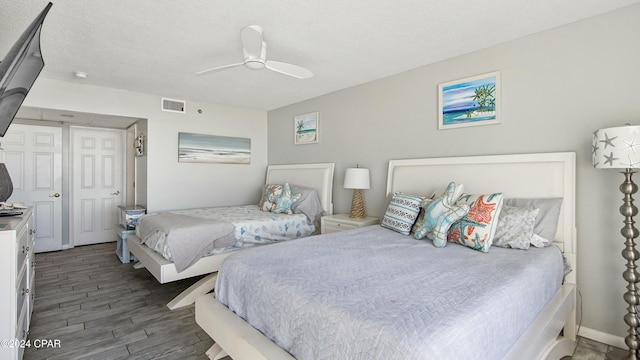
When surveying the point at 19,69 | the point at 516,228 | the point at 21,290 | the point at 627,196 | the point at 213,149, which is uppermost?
the point at 19,69

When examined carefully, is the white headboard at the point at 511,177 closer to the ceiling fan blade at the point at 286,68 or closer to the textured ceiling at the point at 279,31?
the textured ceiling at the point at 279,31

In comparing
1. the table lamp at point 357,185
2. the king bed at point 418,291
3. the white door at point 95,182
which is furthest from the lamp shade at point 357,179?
the white door at point 95,182

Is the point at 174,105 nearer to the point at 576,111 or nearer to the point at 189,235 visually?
the point at 189,235

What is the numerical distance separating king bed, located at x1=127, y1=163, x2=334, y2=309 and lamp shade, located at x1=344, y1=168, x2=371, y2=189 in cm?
60

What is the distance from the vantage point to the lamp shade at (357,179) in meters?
3.56

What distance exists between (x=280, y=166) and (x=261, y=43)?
9.18 ft

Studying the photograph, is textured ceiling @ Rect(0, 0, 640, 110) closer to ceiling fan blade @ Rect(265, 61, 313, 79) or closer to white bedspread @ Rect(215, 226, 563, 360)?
ceiling fan blade @ Rect(265, 61, 313, 79)

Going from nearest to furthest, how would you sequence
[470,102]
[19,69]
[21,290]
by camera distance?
[19,69] → [21,290] → [470,102]

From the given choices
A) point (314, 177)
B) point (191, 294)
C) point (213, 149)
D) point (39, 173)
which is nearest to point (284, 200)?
point (314, 177)

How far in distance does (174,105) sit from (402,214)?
12.0ft

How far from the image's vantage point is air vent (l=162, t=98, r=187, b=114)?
14.6ft

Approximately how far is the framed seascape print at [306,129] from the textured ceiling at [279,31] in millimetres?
1046

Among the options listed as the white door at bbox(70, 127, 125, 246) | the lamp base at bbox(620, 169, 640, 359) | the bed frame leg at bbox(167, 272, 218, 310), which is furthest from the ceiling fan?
the white door at bbox(70, 127, 125, 246)

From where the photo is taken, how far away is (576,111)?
7.59 ft
